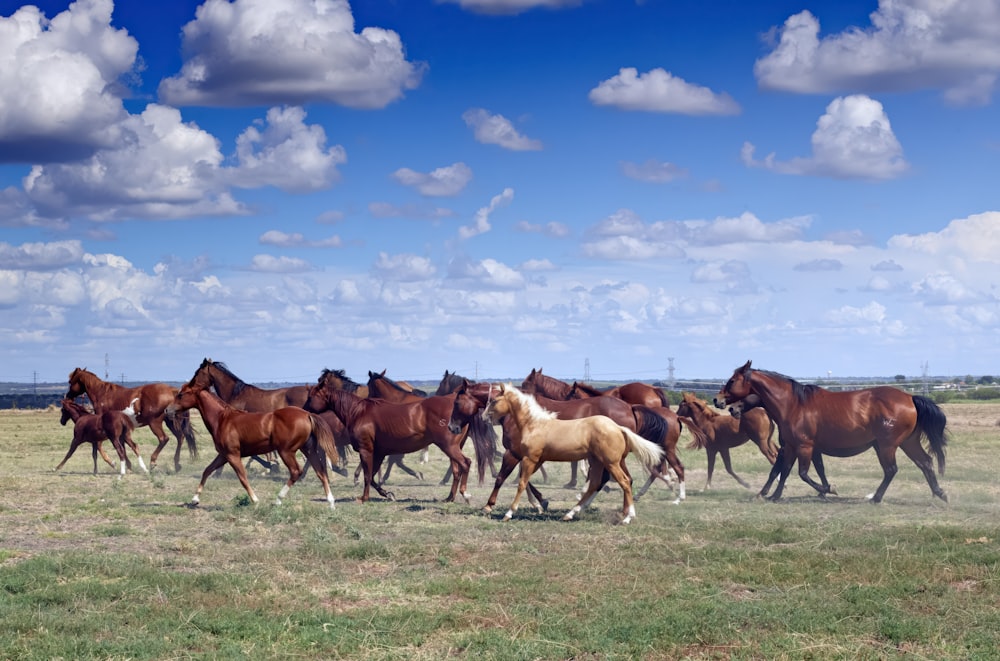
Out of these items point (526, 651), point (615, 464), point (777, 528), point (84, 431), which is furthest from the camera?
point (84, 431)

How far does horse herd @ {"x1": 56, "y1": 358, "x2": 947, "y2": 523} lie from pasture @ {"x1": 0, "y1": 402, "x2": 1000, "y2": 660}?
0.69 m

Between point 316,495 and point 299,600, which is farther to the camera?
point 316,495

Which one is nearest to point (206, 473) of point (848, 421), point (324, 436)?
→ point (324, 436)

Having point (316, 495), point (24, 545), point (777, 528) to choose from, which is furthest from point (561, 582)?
point (316, 495)

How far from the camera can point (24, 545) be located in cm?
1237

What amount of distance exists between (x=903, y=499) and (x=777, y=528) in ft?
18.1

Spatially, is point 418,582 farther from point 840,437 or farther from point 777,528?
point 840,437

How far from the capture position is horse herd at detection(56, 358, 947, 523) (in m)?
14.9

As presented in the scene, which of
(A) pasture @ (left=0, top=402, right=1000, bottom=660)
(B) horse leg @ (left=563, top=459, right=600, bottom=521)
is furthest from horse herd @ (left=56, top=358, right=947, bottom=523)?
(A) pasture @ (left=0, top=402, right=1000, bottom=660)

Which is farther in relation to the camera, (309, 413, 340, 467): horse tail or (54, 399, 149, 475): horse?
(54, 399, 149, 475): horse

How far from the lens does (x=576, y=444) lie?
1470cm

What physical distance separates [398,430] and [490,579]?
23.6 ft

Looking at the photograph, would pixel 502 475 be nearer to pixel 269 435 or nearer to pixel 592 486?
pixel 592 486

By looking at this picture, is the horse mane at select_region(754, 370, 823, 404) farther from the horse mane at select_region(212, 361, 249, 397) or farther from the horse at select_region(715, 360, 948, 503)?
the horse mane at select_region(212, 361, 249, 397)
